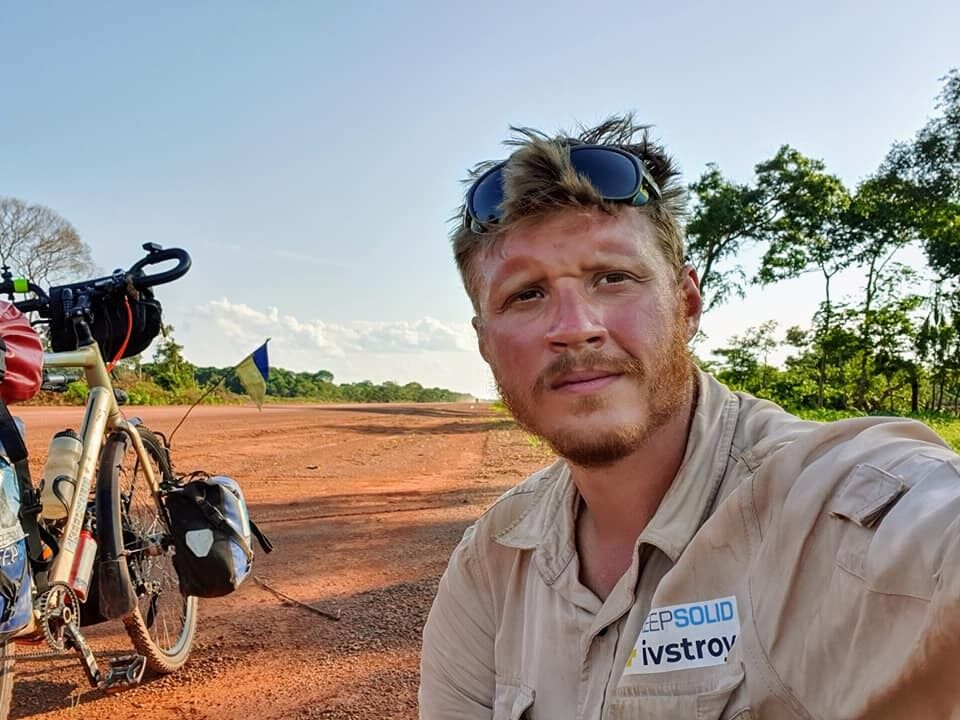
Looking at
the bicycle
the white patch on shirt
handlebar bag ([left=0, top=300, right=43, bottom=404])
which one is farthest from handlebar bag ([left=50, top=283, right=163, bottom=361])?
the white patch on shirt

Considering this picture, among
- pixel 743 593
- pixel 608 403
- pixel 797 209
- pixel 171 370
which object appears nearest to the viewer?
pixel 743 593

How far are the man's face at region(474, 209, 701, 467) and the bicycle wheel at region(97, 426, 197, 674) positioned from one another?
1909 mm

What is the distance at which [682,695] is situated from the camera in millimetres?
968

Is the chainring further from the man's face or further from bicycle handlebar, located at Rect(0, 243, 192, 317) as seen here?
the man's face

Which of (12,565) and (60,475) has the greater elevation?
(60,475)

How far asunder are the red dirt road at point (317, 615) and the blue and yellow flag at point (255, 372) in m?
1.17

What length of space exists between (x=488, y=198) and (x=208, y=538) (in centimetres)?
191

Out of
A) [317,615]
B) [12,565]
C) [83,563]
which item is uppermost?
[12,565]

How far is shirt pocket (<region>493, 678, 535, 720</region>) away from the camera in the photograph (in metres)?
1.27

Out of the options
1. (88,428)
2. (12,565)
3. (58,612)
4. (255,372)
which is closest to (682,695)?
(12,565)

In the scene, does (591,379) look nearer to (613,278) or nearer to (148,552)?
(613,278)

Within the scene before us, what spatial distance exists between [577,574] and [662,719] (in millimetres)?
361

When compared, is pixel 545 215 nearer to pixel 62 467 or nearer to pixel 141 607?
pixel 62 467

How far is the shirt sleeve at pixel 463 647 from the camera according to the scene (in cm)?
150
